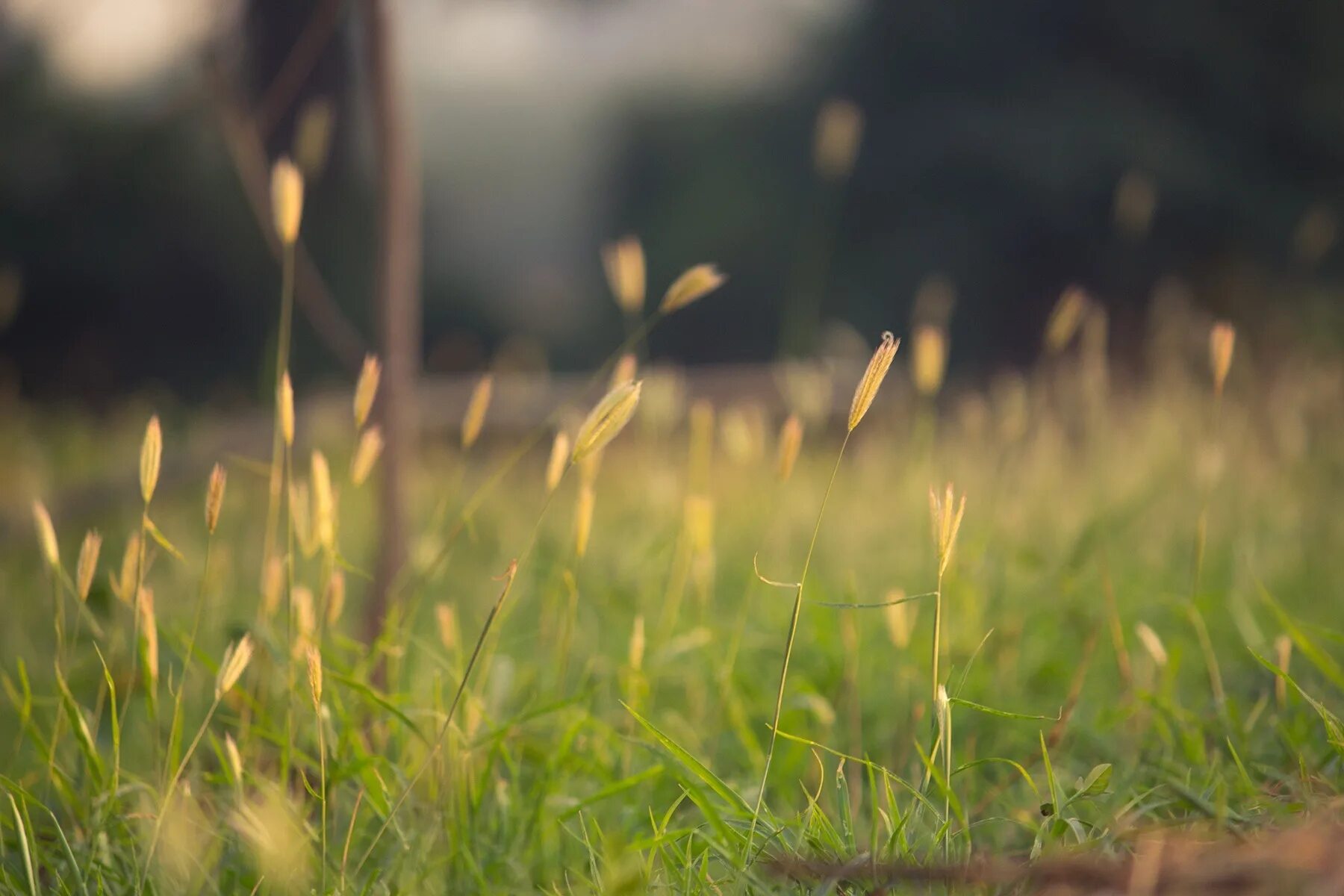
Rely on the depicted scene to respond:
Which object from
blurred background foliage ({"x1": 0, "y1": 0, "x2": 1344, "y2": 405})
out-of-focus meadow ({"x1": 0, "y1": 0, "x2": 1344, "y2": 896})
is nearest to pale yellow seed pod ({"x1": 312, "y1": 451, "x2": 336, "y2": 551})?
out-of-focus meadow ({"x1": 0, "y1": 0, "x2": 1344, "y2": 896})

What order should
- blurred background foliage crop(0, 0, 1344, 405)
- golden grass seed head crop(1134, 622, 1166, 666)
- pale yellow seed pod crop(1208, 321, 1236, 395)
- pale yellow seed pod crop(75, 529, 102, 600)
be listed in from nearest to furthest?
pale yellow seed pod crop(75, 529, 102, 600) < pale yellow seed pod crop(1208, 321, 1236, 395) < golden grass seed head crop(1134, 622, 1166, 666) < blurred background foliage crop(0, 0, 1344, 405)

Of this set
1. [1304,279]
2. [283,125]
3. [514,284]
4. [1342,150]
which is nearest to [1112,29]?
[1342,150]

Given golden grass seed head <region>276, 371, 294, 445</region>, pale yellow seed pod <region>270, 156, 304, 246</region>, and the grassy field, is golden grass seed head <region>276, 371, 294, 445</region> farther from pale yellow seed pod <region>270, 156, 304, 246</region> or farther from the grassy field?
pale yellow seed pod <region>270, 156, 304, 246</region>

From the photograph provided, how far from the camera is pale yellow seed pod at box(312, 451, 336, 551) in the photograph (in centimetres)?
94

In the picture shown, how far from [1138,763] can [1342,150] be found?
19.9ft

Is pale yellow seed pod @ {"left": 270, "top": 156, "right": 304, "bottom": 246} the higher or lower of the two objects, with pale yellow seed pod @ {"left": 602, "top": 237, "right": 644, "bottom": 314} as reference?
higher

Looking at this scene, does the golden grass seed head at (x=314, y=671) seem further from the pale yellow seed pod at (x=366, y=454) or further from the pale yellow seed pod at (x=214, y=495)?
the pale yellow seed pod at (x=366, y=454)

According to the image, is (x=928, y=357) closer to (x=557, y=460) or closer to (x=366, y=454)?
(x=557, y=460)

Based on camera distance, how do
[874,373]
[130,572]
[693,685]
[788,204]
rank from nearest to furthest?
[874,373]
[130,572]
[693,685]
[788,204]

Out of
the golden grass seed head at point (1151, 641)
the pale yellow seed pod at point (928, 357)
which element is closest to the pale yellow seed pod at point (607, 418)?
the pale yellow seed pod at point (928, 357)

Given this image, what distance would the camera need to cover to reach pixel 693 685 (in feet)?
5.04

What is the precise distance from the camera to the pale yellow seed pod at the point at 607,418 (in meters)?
0.77

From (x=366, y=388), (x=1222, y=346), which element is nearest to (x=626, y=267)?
(x=366, y=388)

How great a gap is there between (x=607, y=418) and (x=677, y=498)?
4.94 ft
